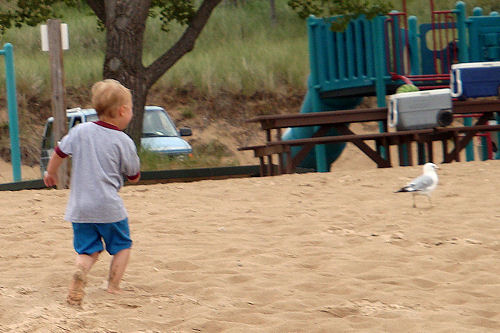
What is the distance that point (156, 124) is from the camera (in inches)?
629

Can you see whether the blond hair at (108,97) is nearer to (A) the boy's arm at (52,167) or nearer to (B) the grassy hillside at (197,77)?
(A) the boy's arm at (52,167)

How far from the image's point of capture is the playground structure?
1417 cm

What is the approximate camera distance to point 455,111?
42.7 ft

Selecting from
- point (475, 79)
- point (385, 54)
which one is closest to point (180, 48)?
point (385, 54)

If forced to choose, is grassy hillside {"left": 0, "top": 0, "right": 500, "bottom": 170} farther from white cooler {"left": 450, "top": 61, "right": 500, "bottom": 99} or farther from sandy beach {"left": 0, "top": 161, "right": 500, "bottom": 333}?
sandy beach {"left": 0, "top": 161, "right": 500, "bottom": 333}

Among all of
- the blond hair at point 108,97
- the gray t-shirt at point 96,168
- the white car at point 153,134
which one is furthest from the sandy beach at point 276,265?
the white car at point 153,134

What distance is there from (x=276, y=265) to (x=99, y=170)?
155 cm

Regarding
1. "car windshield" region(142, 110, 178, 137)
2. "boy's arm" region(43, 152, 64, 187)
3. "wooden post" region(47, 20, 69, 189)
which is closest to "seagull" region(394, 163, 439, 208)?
"boy's arm" region(43, 152, 64, 187)

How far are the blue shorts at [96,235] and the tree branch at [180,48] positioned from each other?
10.9m

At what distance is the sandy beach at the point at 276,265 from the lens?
4043 mm

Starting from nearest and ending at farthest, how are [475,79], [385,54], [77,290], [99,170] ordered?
[77,290], [99,170], [475,79], [385,54]

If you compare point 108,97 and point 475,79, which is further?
point 475,79

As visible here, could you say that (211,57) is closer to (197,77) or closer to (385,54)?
(197,77)

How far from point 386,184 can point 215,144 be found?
12.2m
